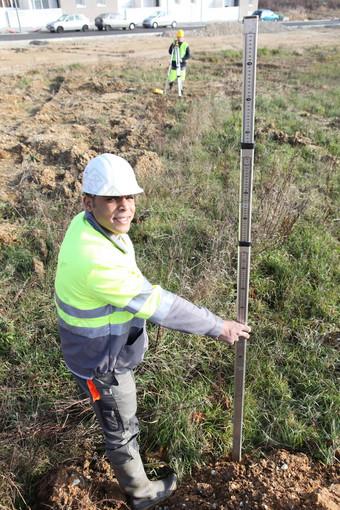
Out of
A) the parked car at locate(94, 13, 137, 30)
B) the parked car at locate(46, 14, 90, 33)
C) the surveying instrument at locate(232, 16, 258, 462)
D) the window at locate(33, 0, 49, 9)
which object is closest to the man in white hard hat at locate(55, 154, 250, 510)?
the surveying instrument at locate(232, 16, 258, 462)

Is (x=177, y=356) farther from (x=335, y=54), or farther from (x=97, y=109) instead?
(x=335, y=54)

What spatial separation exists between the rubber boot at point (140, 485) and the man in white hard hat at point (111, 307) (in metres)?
0.02

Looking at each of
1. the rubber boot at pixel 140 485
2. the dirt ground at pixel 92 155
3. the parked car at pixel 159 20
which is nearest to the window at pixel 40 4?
the parked car at pixel 159 20

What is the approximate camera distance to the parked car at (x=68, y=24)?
94.0 feet

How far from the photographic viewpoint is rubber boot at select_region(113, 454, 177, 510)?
1.96 metres

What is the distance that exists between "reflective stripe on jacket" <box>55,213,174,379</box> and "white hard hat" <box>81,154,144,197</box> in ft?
0.61

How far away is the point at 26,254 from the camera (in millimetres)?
3840

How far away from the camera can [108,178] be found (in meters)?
1.61

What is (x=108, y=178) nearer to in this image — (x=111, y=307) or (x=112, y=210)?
(x=112, y=210)

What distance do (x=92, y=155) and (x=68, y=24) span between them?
29.4m

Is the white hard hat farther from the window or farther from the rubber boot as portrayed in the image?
the window

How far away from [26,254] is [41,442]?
2040 mm

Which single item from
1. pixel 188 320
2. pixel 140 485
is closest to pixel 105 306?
pixel 188 320

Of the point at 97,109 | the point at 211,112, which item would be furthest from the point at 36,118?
the point at 211,112
